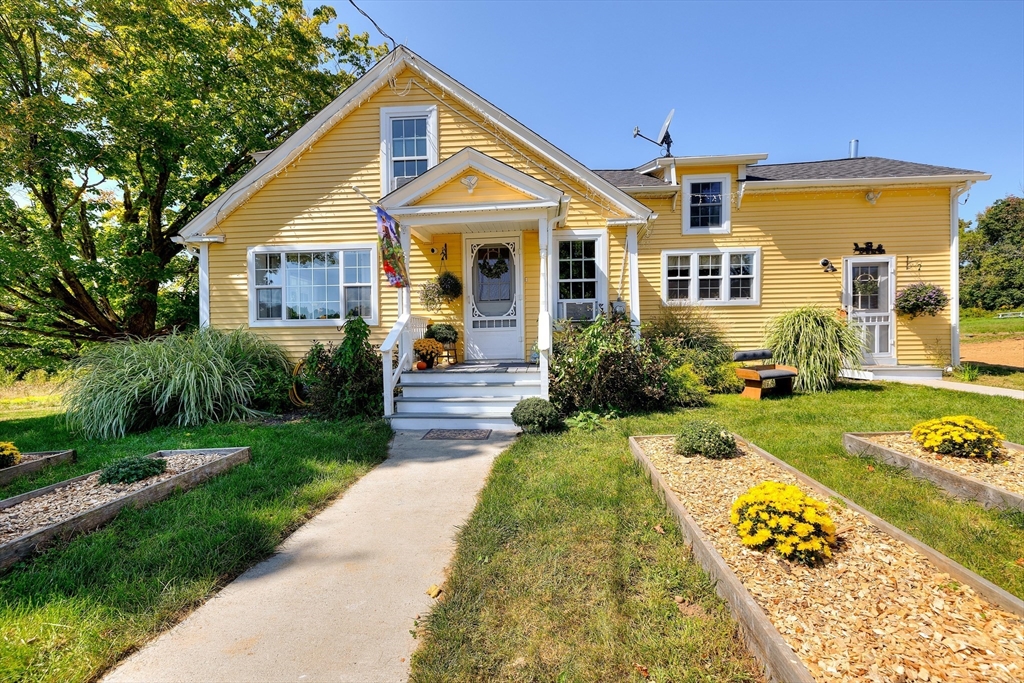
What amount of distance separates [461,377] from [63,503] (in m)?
5.06

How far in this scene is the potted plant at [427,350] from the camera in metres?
8.74

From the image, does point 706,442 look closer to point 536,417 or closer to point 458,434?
point 536,417

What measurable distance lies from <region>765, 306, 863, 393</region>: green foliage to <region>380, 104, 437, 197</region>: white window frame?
Answer: 28.1 feet

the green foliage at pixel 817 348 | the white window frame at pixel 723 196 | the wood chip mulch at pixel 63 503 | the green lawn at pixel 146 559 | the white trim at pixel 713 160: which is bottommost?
the green lawn at pixel 146 559

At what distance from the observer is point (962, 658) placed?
6.57ft

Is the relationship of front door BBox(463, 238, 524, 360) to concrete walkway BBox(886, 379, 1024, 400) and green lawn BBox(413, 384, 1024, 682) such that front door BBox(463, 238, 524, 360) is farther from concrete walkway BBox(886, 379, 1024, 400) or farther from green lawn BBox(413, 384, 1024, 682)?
concrete walkway BBox(886, 379, 1024, 400)

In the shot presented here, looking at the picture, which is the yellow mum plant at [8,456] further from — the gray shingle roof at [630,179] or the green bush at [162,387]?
the gray shingle roof at [630,179]

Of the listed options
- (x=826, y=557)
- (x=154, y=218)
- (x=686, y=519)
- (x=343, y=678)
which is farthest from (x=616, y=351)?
(x=154, y=218)

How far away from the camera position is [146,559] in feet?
10.2

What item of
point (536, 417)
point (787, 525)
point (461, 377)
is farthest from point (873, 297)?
point (787, 525)

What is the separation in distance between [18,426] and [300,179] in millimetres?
6690

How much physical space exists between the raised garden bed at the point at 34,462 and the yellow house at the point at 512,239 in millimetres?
4022

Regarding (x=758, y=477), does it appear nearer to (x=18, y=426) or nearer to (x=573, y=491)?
(x=573, y=491)

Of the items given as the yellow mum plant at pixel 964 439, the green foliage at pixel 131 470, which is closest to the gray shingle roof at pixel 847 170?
the yellow mum plant at pixel 964 439
